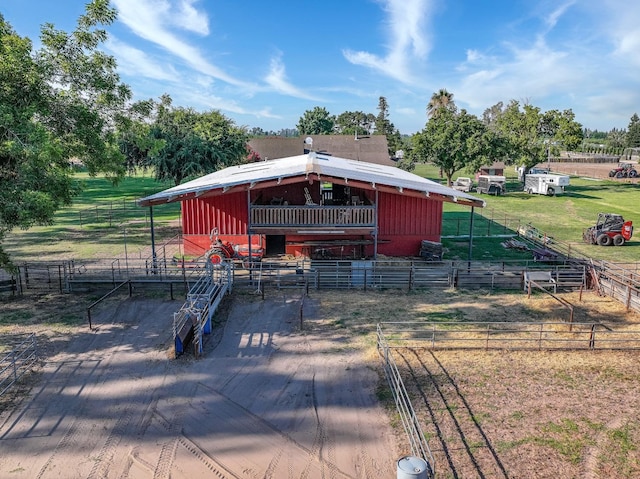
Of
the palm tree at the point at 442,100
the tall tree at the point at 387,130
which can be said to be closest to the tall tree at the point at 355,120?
the tall tree at the point at 387,130

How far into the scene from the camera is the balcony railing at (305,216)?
76.2 feet

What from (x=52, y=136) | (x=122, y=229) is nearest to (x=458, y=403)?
(x=52, y=136)

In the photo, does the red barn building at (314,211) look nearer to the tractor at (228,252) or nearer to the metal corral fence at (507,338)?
the tractor at (228,252)

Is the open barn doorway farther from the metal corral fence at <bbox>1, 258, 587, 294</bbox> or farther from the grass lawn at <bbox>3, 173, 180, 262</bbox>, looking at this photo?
the grass lawn at <bbox>3, 173, 180, 262</bbox>

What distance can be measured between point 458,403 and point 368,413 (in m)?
2.32

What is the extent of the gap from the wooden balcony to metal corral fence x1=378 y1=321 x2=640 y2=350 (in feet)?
26.2

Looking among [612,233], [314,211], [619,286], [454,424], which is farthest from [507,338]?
[612,233]

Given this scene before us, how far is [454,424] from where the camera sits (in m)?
10.7

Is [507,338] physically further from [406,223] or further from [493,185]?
[493,185]

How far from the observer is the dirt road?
30.6 feet

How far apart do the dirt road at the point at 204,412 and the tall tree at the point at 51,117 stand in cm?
485

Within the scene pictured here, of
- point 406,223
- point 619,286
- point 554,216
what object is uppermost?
point 406,223

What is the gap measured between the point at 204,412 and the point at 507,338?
9.65 metres

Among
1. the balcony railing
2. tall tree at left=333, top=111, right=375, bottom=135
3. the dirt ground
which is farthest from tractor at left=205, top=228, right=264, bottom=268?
tall tree at left=333, top=111, right=375, bottom=135
